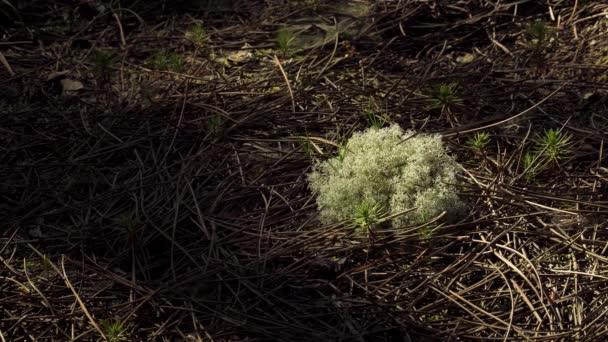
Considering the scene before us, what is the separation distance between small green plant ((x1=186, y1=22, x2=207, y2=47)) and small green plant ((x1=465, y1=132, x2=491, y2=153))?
1.89 meters

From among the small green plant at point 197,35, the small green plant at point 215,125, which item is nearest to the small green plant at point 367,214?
the small green plant at point 215,125

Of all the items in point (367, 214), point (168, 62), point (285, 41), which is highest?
point (367, 214)

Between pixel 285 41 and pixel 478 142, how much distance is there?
57.6 inches

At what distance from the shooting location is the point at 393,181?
10.6 feet

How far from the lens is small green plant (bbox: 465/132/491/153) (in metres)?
3.50

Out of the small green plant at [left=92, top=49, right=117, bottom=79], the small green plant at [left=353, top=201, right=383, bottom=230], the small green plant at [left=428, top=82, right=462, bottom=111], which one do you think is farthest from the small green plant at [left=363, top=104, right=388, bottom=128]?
the small green plant at [left=92, top=49, right=117, bottom=79]

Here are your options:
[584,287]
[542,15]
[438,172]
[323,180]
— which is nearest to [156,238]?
[323,180]


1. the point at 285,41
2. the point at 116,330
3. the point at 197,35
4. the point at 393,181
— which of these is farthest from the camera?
the point at 197,35

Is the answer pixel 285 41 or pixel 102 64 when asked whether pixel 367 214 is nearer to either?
pixel 285 41

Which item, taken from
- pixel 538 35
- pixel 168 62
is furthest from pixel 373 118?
pixel 168 62

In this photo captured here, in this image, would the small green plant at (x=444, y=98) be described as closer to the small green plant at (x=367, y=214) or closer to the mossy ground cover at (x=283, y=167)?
the mossy ground cover at (x=283, y=167)

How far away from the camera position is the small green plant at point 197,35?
4.61m

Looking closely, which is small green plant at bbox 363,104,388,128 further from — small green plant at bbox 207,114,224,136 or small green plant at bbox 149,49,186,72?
small green plant at bbox 149,49,186,72

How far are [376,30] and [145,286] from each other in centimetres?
240
